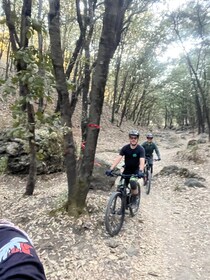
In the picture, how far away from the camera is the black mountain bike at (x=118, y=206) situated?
621 cm

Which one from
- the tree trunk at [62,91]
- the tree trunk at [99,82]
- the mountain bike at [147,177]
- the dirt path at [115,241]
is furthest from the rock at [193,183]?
the tree trunk at [62,91]

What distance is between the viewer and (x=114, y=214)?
21.4ft

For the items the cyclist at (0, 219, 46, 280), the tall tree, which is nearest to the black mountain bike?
the tall tree

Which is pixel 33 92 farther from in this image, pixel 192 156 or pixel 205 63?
pixel 205 63

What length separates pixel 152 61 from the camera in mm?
34156

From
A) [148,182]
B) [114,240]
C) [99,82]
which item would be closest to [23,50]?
[99,82]

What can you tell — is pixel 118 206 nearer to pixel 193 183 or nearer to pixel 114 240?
pixel 114 240

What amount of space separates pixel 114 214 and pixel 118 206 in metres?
0.25

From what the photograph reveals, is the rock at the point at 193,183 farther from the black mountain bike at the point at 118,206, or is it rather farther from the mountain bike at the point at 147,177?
the black mountain bike at the point at 118,206

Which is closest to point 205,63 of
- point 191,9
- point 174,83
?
point 191,9

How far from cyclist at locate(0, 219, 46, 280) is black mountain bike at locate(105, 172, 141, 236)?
5127mm

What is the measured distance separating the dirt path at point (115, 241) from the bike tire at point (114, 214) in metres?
0.16

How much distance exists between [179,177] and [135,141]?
19.2 ft

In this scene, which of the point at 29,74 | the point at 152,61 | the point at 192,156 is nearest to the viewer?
the point at 29,74
